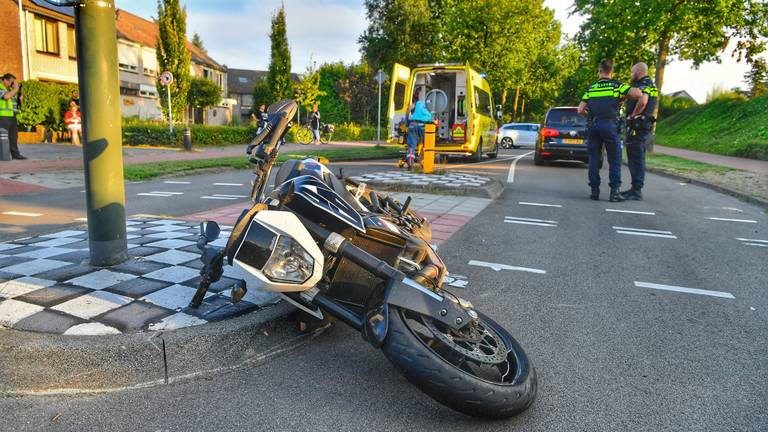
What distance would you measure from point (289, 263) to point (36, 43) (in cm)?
3277

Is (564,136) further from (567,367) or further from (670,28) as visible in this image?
(567,367)

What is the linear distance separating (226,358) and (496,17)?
29.1 meters

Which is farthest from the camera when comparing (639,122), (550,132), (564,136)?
(550,132)

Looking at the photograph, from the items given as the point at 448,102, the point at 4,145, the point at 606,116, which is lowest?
the point at 4,145

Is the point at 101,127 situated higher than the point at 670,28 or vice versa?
the point at 670,28

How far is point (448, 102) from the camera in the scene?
55.4 feet

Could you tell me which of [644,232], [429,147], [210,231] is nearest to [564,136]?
[429,147]

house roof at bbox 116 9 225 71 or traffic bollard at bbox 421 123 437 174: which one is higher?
house roof at bbox 116 9 225 71

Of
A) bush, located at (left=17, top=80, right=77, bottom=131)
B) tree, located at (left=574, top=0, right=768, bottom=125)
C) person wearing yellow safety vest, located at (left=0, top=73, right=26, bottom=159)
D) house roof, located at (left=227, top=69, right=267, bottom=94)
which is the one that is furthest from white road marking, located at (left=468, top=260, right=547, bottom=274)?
house roof, located at (left=227, top=69, right=267, bottom=94)

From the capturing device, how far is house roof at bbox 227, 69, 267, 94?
76688 mm

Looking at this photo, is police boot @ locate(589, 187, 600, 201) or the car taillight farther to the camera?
the car taillight

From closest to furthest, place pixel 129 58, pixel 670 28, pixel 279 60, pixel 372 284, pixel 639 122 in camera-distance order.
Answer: pixel 372 284
pixel 639 122
pixel 670 28
pixel 279 60
pixel 129 58

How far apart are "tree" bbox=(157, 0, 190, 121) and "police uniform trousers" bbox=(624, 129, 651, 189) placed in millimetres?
24407

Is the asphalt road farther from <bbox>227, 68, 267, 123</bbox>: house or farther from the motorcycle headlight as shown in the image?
<bbox>227, 68, 267, 123</bbox>: house
